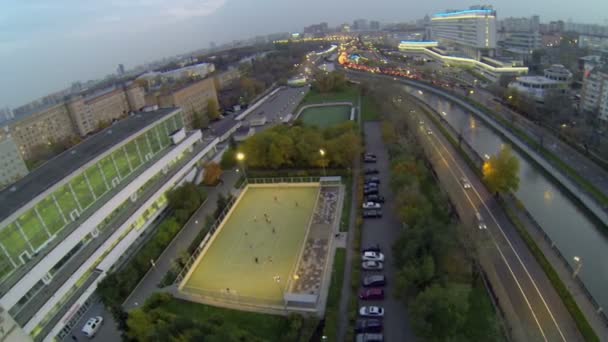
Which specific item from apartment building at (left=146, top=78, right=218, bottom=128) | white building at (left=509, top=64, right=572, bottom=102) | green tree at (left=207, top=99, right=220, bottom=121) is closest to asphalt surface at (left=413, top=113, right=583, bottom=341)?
white building at (left=509, top=64, right=572, bottom=102)

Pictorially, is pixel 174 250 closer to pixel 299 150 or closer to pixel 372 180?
pixel 299 150

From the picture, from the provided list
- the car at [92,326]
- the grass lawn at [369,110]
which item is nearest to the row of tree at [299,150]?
the grass lawn at [369,110]

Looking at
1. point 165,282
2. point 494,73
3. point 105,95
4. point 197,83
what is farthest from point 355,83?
point 165,282

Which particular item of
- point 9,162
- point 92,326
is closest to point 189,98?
point 9,162

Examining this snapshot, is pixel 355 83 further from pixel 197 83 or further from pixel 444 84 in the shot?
pixel 197 83

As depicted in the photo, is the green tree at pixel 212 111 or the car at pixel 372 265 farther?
the green tree at pixel 212 111

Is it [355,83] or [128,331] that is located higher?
[355,83]

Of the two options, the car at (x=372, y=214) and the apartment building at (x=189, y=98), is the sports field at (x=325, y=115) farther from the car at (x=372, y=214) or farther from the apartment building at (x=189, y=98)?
the car at (x=372, y=214)

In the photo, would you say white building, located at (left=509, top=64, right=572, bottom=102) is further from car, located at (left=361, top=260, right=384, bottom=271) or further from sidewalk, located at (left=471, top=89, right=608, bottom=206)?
car, located at (left=361, top=260, right=384, bottom=271)
